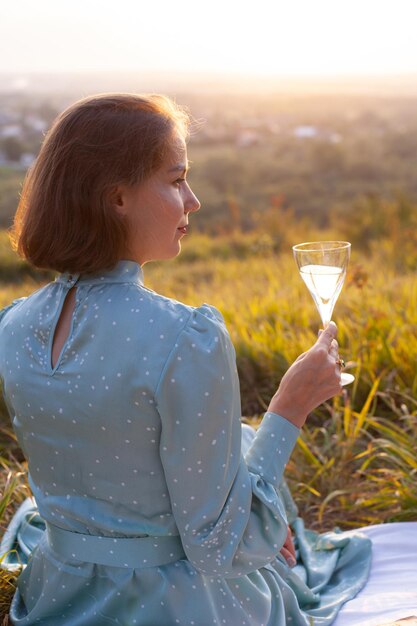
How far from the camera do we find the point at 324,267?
1975mm

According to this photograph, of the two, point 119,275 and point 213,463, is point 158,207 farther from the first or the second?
point 213,463

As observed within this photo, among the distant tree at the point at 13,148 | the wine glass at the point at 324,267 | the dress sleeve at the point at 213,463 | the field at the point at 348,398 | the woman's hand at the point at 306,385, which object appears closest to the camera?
the dress sleeve at the point at 213,463

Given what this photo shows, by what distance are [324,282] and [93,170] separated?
0.71 m

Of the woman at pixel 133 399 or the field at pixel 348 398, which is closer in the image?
the woman at pixel 133 399

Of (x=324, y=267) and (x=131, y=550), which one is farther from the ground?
(x=324, y=267)

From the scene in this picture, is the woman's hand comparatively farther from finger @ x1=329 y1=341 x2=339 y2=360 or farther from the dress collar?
the dress collar

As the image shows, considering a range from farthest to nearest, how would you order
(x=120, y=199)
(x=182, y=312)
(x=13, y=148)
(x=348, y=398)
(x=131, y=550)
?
(x=13, y=148)
(x=348, y=398)
(x=131, y=550)
(x=120, y=199)
(x=182, y=312)

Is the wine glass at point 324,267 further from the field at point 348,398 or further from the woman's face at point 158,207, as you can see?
the field at point 348,398

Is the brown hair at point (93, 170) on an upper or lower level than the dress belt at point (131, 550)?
upper

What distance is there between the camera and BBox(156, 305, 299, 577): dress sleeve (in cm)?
144

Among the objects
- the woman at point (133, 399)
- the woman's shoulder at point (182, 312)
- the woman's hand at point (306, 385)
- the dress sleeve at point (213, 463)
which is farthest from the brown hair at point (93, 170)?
the woman's hand at point (306, 385)

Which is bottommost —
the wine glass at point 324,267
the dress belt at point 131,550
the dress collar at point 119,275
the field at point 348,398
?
the field at point 348,398

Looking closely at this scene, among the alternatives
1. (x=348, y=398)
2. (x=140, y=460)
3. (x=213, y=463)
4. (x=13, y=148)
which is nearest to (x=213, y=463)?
(x=213, y=463)

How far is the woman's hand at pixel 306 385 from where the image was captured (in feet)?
5.43
